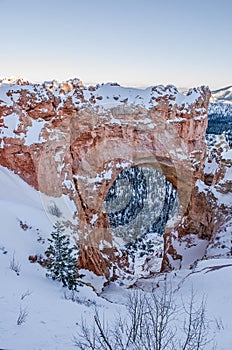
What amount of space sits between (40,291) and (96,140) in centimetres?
1297

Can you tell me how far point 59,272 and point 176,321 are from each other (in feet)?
14.4

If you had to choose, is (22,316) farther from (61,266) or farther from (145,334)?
(61,266)

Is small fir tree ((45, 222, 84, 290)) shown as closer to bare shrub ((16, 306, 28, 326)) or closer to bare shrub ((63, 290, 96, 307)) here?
bare shrub ((63, 290, 96, 307))

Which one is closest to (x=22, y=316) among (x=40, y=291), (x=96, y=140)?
(x=40, y=291)

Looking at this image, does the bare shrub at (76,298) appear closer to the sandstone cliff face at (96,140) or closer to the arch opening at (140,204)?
the sandstone cliff face at (96,140)

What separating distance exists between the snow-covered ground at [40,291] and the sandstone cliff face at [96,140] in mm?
Result: 1749

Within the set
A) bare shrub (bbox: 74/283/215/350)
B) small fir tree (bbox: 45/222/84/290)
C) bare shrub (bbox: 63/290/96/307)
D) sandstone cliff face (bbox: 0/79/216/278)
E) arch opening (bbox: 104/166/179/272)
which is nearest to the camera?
bare shrub (bbox: 74/283/215/350)

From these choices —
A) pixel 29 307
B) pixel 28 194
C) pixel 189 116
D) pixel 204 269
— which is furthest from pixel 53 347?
pixel 189 116

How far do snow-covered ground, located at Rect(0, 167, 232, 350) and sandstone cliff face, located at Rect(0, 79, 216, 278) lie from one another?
1.75 metres

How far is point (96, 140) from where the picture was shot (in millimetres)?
21719

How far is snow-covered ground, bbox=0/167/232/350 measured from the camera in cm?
719

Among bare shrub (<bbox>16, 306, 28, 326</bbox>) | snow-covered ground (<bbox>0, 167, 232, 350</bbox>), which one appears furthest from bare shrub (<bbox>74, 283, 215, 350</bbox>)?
bare shrub (<bbox>16, 306, 28, 326</bbox>)

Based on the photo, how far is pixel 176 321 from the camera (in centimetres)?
911

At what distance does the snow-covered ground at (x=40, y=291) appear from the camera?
23.6ft
